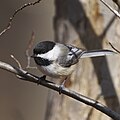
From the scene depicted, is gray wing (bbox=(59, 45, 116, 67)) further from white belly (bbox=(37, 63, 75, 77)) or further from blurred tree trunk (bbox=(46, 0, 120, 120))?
blurred tree trunk (bbox=(46, 0, 120, 120))

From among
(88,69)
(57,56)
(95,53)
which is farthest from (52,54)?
(88,69)

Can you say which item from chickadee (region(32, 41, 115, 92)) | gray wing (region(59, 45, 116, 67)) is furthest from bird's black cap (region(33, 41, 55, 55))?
gray wing (region(59, 45, 116, 67))

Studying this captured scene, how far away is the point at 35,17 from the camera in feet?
18.9

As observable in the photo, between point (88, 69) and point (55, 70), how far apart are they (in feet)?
1.30

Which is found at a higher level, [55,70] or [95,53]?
[95,53]

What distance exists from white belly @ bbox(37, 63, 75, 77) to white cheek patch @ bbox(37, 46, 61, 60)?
4 cm

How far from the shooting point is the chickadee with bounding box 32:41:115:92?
2.03 meters

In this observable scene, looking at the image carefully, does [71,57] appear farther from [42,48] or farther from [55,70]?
[42,48]

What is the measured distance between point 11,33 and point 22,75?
12.2 feet

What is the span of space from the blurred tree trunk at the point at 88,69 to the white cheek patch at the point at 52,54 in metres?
0.32

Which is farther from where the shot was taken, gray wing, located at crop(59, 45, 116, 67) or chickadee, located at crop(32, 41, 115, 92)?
gray wing, located at crop(59, 45, 116, 67)

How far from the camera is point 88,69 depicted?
8.06ft

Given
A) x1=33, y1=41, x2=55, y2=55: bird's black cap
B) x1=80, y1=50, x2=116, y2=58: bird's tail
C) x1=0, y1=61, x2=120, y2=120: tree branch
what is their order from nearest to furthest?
x1=0, y1=61, x2=120, y2=120: tree branch, x1=33, y1=41, x2=55, y2=55: bird's black cap, x1=80, y1=50, x2=116, y2=58: bird's tail

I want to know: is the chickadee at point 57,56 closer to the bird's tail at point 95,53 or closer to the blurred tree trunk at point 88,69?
the bird's tail at point 95,53
